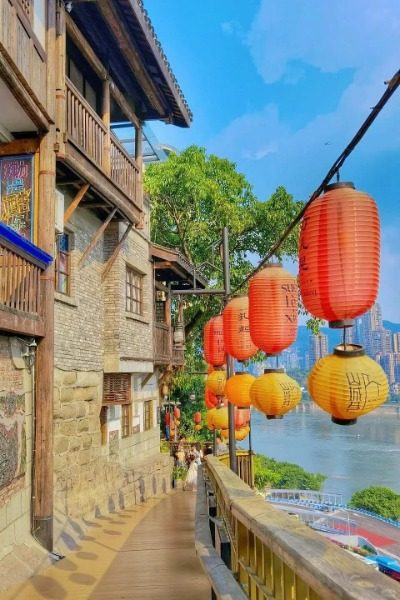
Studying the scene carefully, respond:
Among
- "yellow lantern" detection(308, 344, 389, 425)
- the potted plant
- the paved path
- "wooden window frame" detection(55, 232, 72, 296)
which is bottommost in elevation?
the potted plant

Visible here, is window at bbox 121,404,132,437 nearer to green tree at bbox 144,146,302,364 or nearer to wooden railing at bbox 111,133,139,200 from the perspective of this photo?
wooden railing at bbox 111,133,139,200

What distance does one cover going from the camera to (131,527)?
9633mm

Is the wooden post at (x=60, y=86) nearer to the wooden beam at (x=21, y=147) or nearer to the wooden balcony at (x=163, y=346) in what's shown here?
the wooden beam at (x=21, y=147)

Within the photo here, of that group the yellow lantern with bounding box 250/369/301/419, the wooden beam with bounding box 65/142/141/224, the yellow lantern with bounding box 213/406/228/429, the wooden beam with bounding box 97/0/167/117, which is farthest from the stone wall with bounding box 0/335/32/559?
the wooden beam with bounding box 97/0/167/117

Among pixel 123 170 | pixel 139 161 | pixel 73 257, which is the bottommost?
pixel 73 257

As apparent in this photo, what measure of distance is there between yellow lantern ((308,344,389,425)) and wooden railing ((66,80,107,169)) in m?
6.61

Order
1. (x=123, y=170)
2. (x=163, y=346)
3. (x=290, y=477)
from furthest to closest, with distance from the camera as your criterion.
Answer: (x=290, y=477) → (x=163, y=346) → (x=123, y=170)

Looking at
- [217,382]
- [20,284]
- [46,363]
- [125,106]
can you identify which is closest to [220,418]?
[217,382]

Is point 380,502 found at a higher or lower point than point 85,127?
lower

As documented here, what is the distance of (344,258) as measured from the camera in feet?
13.9

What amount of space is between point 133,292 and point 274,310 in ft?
27.6

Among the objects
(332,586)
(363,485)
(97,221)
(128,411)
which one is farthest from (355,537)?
(363,485)

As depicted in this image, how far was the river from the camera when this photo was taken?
211ft

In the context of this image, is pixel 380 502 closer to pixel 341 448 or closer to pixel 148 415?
pixel 148 415
